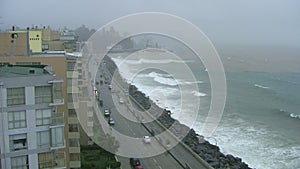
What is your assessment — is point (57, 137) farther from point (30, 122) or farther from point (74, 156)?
point (74, 156)

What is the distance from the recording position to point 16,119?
16.4 ft

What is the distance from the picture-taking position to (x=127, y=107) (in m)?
23.0

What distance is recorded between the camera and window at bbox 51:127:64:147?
515 cm

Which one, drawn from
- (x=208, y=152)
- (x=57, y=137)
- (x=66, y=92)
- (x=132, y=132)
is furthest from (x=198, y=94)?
(x=57, y=137)

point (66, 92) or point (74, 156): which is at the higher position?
point (66, 92)

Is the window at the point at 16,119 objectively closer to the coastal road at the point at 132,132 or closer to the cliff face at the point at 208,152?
the coastal road at the point at 132,132

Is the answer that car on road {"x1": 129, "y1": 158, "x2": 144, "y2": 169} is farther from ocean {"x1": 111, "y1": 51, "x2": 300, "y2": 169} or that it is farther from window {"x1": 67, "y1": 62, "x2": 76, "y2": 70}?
ocean {"x1": 111, "y1": 51, "x2": 300, "y2": 169}

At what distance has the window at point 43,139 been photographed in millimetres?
5116

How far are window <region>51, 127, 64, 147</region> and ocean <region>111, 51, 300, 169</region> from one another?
10833 mm

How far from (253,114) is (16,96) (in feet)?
67.1

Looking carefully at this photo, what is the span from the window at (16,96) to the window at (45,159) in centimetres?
78

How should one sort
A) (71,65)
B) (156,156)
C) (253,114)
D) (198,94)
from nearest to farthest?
(71,65), (156,156), (253,114), (198,94)

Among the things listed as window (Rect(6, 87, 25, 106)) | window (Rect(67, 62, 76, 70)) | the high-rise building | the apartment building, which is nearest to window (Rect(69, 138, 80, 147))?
the high-rise building

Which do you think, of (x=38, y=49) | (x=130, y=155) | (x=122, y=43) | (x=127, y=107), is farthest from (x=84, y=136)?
(x=122, y=43)
